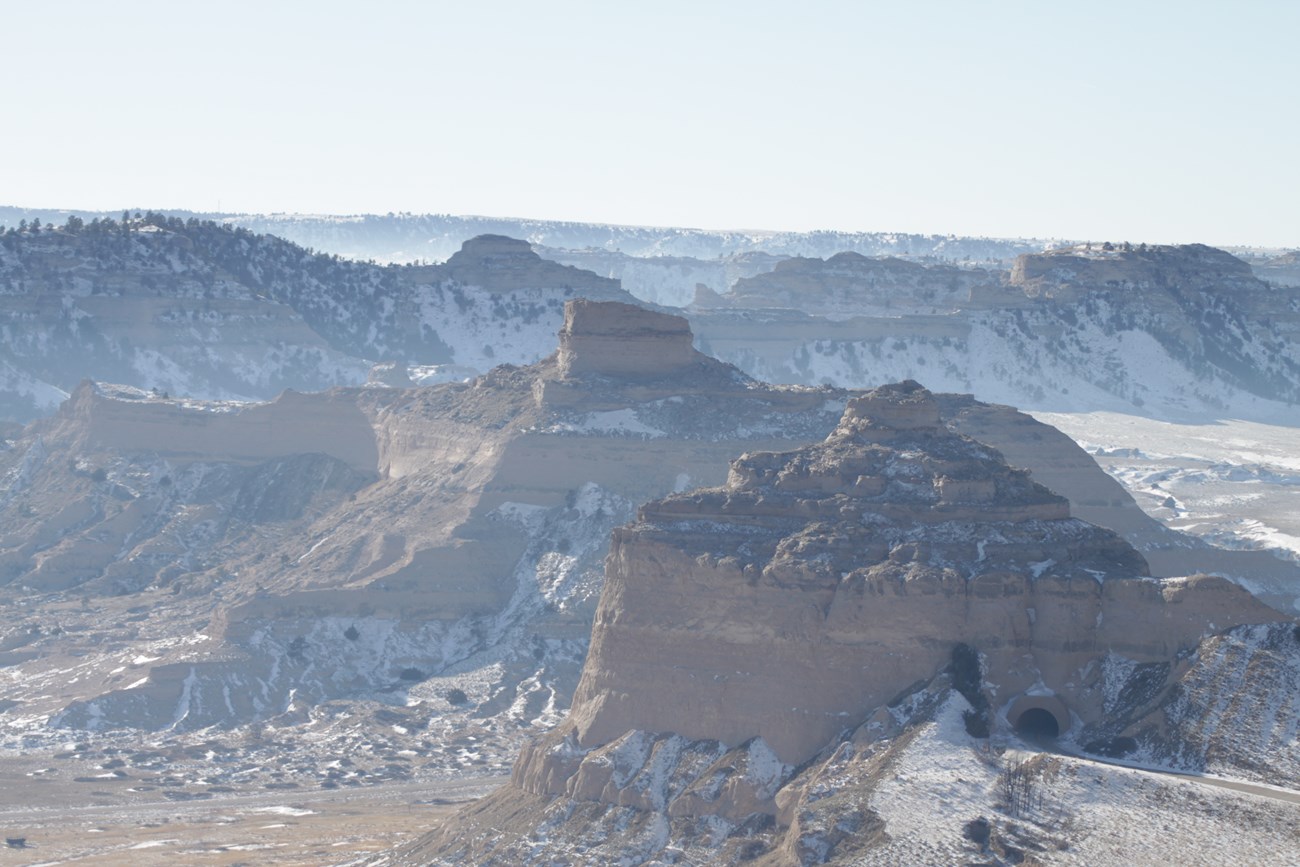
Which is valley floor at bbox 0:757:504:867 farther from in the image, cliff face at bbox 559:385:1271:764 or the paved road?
the paved road

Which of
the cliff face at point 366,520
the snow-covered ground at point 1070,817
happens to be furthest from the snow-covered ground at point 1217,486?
the snow-covered ground at point 1070,817

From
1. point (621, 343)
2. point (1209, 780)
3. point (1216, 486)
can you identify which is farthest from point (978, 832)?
point (1216, 486)

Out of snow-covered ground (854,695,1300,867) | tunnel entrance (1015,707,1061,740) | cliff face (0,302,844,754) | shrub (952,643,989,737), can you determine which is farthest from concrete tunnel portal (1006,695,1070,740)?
cliff face (0,302,844,754)

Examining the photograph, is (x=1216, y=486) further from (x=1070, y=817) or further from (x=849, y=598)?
(x=1070, y=817)

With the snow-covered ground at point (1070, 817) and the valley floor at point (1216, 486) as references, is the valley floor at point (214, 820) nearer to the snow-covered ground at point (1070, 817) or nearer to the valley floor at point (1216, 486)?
the snow-covered ground at point (1070, 817)

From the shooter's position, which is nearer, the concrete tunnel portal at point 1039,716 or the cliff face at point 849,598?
the concrete tunnel portal at point 1039,716
